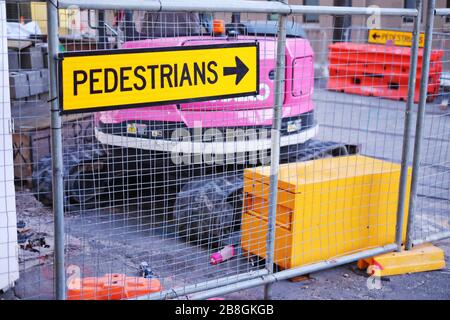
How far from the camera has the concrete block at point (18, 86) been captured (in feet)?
26.4

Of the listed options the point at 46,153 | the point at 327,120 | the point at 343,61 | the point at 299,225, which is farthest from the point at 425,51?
the point at 343,61

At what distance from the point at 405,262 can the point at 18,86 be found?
210 inches

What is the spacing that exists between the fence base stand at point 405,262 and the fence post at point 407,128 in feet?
0.47

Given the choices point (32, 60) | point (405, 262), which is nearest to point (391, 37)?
point (32, 60)

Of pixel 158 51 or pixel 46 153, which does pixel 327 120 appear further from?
pixel 158 51

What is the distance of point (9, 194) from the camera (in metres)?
4.29

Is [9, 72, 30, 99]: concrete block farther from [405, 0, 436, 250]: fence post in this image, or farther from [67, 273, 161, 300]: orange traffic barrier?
[405, 0, 436, 250]: fence post

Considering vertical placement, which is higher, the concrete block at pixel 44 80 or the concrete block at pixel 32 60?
the concrete block at pixel 32 60

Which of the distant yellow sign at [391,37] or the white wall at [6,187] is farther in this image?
the distant yellow sign at [391,37]

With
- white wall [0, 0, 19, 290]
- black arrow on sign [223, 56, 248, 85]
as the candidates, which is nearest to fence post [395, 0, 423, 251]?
black arrow on sign [223, 56, 248, 85]

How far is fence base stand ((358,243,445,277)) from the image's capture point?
5.04 m

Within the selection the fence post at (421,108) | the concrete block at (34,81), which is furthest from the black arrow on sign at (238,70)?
the concrete block at (34,81)

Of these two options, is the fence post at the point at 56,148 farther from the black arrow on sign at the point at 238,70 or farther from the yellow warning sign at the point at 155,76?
the black arrow on sign at the point at 238,70

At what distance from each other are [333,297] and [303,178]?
960mm
